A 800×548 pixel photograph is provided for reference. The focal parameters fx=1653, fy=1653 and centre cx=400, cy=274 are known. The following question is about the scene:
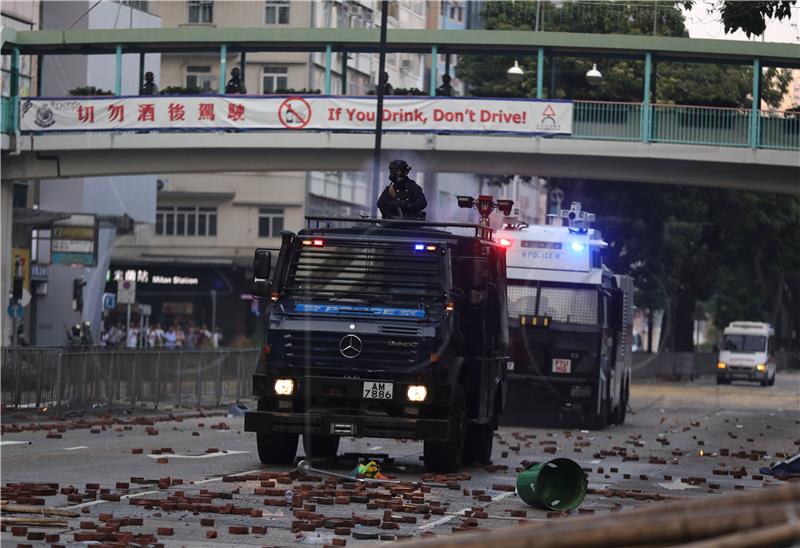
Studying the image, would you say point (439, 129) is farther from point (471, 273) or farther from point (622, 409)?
point (471, 273)

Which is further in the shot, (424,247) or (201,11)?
(201,11)

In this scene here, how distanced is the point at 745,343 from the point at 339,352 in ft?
194

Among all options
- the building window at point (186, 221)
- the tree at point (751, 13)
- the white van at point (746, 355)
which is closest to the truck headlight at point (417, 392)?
the tree at point (751, 13)

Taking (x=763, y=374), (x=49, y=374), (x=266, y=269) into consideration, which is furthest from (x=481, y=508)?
(x=763, y=374)

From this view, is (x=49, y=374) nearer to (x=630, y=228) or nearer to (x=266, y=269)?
(x=266, y=269)

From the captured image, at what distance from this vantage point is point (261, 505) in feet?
41.1

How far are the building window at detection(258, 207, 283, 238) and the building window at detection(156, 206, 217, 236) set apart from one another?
7.74ft

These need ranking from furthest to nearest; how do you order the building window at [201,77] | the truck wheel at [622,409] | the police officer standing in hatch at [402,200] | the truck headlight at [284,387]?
1. the building window at [201,77]
2. the truck wheel at [622,409]
3. the police officer standing in hatch at [402,200]
4. the truck headlight at [284,387]

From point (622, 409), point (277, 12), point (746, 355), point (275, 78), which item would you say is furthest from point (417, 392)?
point (277, 12)

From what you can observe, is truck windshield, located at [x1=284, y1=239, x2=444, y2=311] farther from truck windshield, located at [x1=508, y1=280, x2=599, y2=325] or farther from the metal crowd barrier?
truck windshield, located at [x1=508, y1=280, x2=599, y2=325]

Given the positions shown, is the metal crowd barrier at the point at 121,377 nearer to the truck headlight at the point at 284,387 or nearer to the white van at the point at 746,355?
the truck headlight at the point at 284,387

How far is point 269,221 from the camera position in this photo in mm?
80750

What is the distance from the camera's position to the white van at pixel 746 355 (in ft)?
237

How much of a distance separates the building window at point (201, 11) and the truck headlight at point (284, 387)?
66202 millimetres
